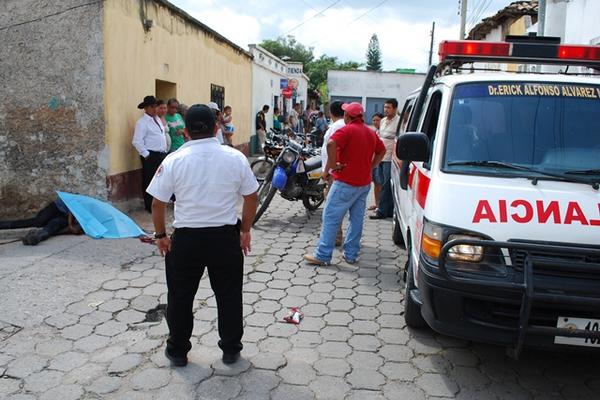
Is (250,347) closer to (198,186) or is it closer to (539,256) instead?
(198,186)

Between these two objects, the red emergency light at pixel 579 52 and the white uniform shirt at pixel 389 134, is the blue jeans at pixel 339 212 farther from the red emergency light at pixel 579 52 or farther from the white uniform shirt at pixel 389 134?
the white uniform shirt at pixel 389 134

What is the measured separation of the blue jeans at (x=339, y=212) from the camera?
565 cm

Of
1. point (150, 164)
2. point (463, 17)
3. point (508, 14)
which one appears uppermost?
point (463, 17)

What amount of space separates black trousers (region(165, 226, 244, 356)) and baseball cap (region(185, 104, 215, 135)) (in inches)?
24.0

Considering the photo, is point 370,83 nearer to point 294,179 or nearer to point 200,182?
point 294,179

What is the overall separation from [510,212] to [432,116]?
1515mm

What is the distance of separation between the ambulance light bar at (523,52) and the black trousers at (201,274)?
8.32 ft

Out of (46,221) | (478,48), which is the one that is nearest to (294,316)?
(478,48)

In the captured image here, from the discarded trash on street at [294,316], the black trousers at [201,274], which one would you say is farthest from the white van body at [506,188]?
the black trousers at [201,274]

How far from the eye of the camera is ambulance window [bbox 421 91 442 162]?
4.32 metres

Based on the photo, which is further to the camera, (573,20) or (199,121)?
(573,20)

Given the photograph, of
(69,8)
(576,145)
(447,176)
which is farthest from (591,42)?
(69,8)

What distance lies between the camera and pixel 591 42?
954 centimetres

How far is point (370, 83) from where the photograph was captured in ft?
→ 126
